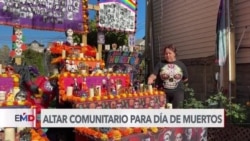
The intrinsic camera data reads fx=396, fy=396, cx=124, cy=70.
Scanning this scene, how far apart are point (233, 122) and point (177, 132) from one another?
6.78 ft

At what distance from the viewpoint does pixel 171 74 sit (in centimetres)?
599

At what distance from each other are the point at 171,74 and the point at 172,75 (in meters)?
0.02

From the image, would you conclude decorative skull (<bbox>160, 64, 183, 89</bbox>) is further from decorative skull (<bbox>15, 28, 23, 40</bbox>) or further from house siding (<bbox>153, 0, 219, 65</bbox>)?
decorative skull (<bbox>15, 28, 23, 40</bbox>)

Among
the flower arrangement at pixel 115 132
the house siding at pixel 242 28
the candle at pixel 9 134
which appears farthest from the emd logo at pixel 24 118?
the house siding at pixel 242 28

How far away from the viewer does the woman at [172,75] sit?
6004 mm

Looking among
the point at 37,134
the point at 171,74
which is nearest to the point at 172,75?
the point at 171,74

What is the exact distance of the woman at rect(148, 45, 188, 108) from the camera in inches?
236

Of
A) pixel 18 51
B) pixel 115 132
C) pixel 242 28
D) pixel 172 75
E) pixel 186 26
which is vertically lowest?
pixel 115 132

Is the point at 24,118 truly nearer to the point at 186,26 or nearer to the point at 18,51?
the point at 18,51

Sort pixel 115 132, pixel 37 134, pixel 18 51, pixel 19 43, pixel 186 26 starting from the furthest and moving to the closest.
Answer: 1. pixel 186 26
2. pixel 19 43
3. pixel 18 51
4. pixel 37 134
5. pixel 115 132

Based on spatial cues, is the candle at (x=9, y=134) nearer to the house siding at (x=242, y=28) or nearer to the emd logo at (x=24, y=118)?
the emd logo at (x=24, y=118)

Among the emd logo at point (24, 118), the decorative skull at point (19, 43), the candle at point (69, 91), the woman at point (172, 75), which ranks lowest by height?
the emd logo at point (24, 118)

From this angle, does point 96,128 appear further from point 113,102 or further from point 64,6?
point 64,6

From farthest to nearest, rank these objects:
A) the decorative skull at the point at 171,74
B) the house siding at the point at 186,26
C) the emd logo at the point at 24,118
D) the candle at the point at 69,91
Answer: the house siding at the point at 186,26
the candle at the point at 69,91
the decorative skull at the point at 171,74
the emd logo at the point at 24,118
